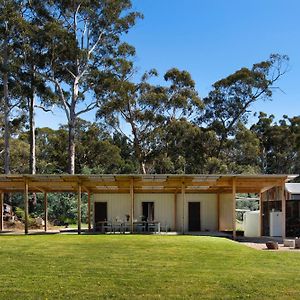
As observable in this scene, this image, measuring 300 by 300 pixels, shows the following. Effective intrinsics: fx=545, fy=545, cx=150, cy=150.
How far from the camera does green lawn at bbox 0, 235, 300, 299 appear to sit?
9.01m

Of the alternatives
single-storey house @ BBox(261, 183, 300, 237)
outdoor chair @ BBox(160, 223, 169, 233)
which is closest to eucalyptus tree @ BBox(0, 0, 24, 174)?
outdoor chair @ BBox(160, 223, 169, 233)

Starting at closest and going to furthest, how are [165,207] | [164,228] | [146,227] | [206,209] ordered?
1. [146,227]
2. [164,228]
3. [165,207]
4. [206,209]

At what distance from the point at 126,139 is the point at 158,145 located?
417cm

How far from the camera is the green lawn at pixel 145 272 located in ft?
29.6

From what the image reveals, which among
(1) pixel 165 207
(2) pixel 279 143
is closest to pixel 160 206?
(1) pixel 165 207

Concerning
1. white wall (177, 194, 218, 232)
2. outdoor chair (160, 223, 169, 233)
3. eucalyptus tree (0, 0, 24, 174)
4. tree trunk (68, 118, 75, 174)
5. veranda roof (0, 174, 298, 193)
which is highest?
eucalyptus tree (0, 0, 24, 174)

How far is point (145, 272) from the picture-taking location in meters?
10.5

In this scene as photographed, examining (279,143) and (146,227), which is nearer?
(146,227)

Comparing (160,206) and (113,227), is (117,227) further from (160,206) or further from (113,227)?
(160,206)

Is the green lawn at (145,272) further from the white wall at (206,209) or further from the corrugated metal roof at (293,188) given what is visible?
the white wall at (206,209)

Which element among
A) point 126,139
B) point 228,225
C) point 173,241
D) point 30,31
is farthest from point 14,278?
point 126,139

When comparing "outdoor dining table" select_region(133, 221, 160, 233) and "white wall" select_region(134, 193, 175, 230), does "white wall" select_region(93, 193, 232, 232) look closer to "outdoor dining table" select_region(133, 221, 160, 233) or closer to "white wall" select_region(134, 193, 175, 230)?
"white wall" select_region(134, 193, 175, 230)

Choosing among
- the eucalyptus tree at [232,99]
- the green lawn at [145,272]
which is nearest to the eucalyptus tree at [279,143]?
the eucalyptus tree at [232,99]

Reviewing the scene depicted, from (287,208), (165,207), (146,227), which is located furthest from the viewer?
(165,207)
